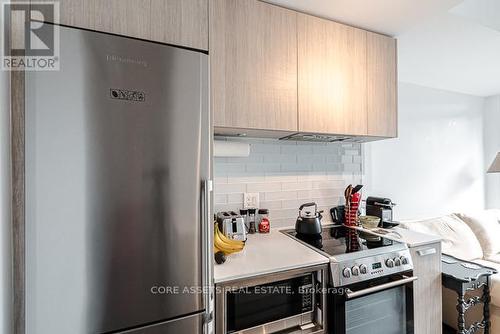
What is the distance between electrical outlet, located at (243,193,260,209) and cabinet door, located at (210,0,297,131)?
58 cm

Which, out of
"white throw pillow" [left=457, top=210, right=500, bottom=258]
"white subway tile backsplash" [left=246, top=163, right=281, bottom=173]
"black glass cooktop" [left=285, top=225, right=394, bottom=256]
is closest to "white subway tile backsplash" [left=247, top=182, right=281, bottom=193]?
"white subway tile backsplash" [left=246, top=163, right=281, bottom=173]

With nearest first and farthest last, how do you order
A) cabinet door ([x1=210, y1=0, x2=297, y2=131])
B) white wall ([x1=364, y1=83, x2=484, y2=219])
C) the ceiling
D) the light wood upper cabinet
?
1. the light wood upper cabinet
2. cabinet door ([x1=210, y1=0, x2=297, y2=131])
3. the ceiling
4. white wall ([x1=364, y1=83, x2=484, y2=219])

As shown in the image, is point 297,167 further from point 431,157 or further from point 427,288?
point 431,157

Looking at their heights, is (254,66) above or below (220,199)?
above

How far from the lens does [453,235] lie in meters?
2.60

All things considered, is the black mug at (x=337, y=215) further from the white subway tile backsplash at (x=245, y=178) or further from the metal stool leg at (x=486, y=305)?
the metal stool leg at (x=486, y=305)

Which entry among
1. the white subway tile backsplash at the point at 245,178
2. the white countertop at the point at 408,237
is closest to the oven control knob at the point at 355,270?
the white countertop at the point at 408,237

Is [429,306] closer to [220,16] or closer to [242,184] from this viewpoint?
[242,184]

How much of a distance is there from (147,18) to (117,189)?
67 centimetres

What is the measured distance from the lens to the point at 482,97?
3584 millimetres

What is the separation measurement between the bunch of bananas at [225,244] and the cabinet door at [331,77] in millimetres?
794

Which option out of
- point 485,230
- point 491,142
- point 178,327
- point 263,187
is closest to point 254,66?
point 263,187

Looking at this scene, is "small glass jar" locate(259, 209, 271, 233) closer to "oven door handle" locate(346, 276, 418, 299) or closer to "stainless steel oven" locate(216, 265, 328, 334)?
"stainless steel oven" locate(216, 265, 328, 334)

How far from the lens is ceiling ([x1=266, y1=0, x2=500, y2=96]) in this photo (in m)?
1.56
